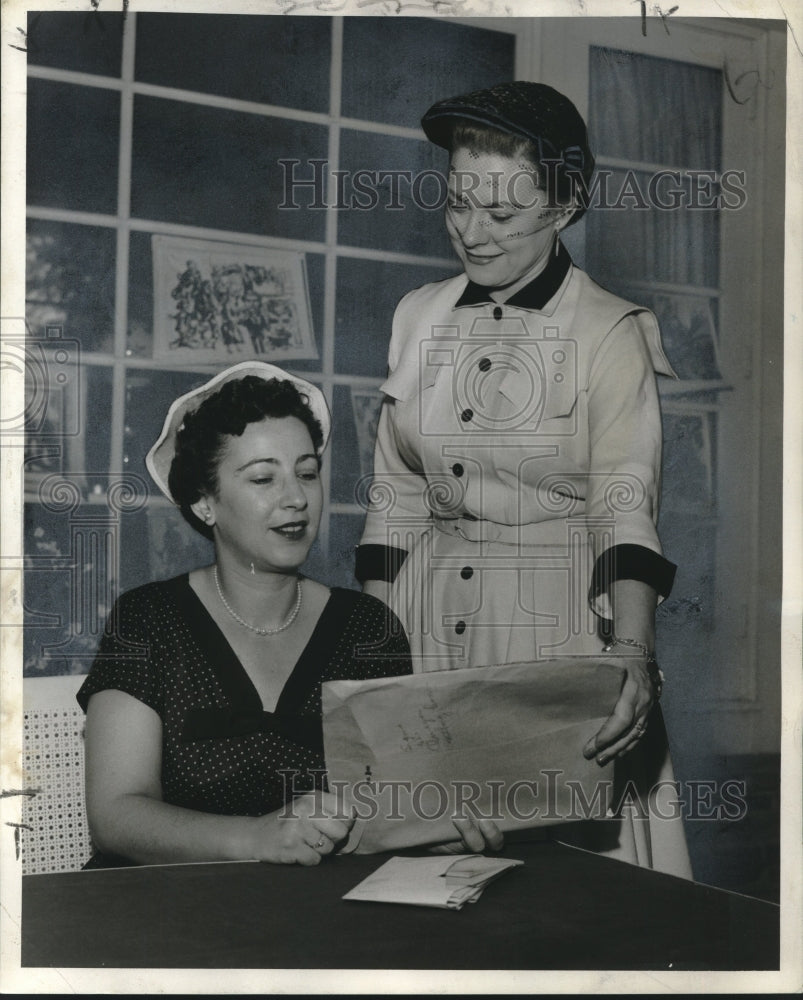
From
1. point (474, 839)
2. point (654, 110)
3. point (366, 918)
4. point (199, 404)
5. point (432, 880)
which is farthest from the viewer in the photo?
point (654, 110)

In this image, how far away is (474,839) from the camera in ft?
7.77

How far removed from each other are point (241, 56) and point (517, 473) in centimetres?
115

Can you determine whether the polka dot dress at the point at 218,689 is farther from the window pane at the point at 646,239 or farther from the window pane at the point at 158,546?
the window pane at the point at 646,239

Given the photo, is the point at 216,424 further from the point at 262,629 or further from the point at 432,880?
the point at 432,880

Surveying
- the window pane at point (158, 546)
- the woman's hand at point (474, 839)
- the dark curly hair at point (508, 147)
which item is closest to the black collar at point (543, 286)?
the dark curly hair at point (508, 147)

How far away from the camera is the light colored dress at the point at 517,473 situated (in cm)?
248

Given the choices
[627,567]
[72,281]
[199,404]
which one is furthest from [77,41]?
[627,567]

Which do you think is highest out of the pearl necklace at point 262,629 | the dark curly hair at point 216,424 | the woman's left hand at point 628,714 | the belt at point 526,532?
the dark curly hair at point 216,424

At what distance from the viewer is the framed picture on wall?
249 cm

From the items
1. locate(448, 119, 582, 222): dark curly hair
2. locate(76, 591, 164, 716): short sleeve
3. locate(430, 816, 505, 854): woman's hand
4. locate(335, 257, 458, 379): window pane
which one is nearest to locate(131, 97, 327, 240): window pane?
locate(335, 257, 458, 379): window pane

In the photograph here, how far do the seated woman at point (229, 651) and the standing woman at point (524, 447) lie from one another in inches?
6.5

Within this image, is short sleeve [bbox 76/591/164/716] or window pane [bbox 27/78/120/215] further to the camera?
window pane [bbox 27/78/120/215]

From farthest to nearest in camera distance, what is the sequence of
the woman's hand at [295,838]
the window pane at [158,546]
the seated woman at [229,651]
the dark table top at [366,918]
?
the window pane at [158,546]
the seated woman at [229,651]
the woman's hand at [295,838]
the dark table top at [366,918]
